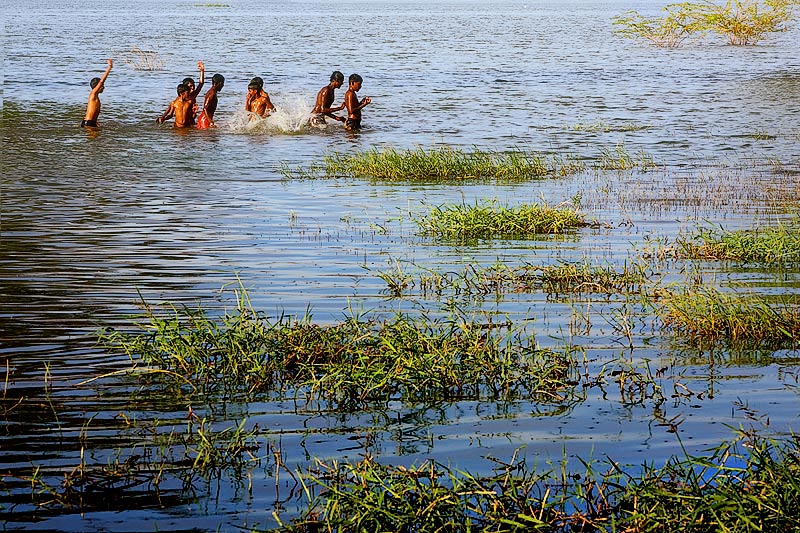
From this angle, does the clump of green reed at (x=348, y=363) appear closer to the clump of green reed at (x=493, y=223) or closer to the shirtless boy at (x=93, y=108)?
the clump of green reed at (x=493, y=223)

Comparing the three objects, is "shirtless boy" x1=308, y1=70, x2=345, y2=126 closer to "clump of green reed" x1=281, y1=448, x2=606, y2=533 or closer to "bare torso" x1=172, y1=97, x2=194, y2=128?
"bare torso" x1=172, y1=97, x2=194, y2=128

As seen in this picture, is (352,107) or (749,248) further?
(352,107)

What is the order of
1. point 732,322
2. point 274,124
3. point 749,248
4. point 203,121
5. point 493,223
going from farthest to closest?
point 274,124, point 203,121, point 493,223, point 749,248, point 732,322

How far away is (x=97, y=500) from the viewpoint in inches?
184

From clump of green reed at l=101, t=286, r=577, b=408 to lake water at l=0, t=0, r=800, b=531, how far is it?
23 cm

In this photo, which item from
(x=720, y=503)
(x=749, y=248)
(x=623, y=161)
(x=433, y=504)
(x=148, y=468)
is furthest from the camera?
(x=623, y=161)

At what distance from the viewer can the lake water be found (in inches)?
213

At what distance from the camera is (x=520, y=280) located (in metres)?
8.90

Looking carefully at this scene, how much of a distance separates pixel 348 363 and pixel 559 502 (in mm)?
2165

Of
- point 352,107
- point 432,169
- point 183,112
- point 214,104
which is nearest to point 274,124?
point 214,104

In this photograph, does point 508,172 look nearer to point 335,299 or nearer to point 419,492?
point 335,299

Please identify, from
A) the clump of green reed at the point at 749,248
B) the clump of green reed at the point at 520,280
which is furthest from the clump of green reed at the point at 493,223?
the clump of green reed at the point at 520,280

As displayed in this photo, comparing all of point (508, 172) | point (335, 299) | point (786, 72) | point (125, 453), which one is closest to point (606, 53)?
point (786, 72)

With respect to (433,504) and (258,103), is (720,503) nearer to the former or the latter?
(433,504)
